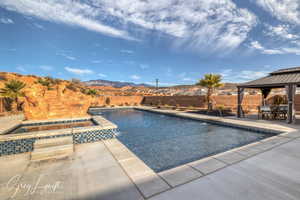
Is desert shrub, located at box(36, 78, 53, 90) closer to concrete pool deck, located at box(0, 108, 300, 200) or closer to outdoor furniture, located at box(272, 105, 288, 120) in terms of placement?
concrete pool deck, located at box(0, 108, 300, 200)

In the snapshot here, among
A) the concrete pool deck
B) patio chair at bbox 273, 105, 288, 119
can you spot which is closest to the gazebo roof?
patio chair at bbox 273, 105, 288, 119

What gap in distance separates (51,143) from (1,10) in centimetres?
1210

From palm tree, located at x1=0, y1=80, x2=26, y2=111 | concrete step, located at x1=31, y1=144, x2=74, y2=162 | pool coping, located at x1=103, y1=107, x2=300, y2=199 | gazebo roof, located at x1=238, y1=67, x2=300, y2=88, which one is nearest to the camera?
pool coping, located at x1=103, y1=107, x2=300, y2=199

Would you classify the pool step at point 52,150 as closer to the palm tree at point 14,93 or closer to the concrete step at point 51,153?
the concrete step at point 51,153

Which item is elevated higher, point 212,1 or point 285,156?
point 212,1

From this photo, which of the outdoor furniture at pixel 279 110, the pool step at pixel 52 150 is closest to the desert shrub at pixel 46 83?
the pool step at pixel 52 150

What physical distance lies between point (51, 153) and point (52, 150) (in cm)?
7

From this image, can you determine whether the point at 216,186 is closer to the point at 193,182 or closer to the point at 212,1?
the point at 193,182

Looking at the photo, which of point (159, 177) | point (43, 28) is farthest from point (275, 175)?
point (43, 28)

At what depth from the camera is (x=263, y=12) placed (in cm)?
923

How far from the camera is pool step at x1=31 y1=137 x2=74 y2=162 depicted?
3.25m

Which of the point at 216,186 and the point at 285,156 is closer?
the point at 216,186

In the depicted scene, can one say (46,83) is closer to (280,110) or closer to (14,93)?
(14,93)

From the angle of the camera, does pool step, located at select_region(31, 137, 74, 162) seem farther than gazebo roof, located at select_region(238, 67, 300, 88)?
No
